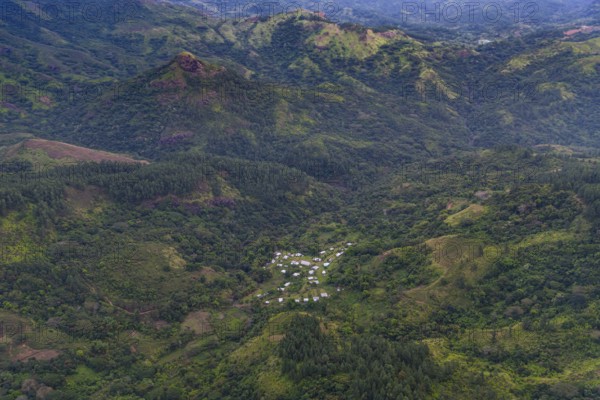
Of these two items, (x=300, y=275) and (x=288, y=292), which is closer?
(x=288, y=292)

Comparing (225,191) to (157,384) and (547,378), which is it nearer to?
(157,384)

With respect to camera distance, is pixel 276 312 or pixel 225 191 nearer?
pixel 276 312

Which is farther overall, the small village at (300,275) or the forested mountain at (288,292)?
the small village at (300,275)

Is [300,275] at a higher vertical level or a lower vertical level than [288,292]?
higher

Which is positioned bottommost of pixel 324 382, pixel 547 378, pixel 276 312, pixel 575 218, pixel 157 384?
pixel 157 384

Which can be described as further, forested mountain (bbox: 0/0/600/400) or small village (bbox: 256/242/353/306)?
small village (bbox: 256/242/353/306)

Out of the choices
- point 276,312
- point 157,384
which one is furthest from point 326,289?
point 157,384

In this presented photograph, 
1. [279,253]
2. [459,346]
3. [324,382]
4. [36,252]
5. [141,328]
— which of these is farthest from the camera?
[279,253]

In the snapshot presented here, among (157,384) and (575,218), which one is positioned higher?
(575,218)
